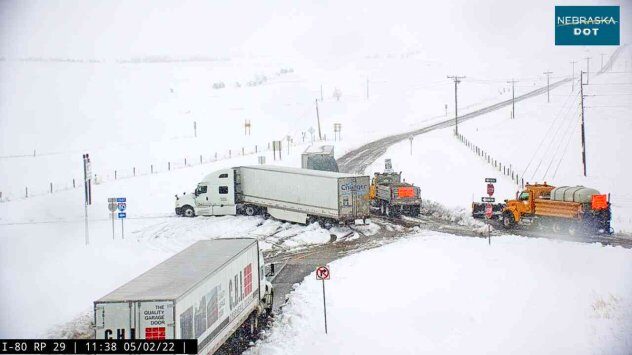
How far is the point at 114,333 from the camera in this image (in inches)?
666

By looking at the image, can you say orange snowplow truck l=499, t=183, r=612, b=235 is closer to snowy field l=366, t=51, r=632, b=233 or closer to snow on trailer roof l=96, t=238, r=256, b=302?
snowy field l=366, t=51, r=632, b=233

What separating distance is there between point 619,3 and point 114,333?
2839cm

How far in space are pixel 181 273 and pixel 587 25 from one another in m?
25.1

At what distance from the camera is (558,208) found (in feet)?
128

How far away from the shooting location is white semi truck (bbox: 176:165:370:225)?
42781 mm

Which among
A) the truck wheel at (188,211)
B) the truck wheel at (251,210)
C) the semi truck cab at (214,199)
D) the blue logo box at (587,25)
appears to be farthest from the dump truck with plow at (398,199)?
the blue logo box at (587,25)

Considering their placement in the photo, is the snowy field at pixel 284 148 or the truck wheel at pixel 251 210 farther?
the truck wheel at pixel 251 210

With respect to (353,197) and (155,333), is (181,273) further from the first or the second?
(353,197)

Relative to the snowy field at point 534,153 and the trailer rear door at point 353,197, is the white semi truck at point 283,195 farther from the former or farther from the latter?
the snowy field at point 534,153

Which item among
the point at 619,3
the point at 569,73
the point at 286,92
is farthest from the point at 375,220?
the point at 569,73

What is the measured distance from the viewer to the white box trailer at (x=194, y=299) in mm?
16828

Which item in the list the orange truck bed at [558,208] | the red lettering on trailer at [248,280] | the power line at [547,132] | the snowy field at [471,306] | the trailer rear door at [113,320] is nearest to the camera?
the trailer rear door at [113,320]

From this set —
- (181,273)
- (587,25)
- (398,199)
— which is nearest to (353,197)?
(398,199)

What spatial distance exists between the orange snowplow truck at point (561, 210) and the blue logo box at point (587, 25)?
8.55 metres
